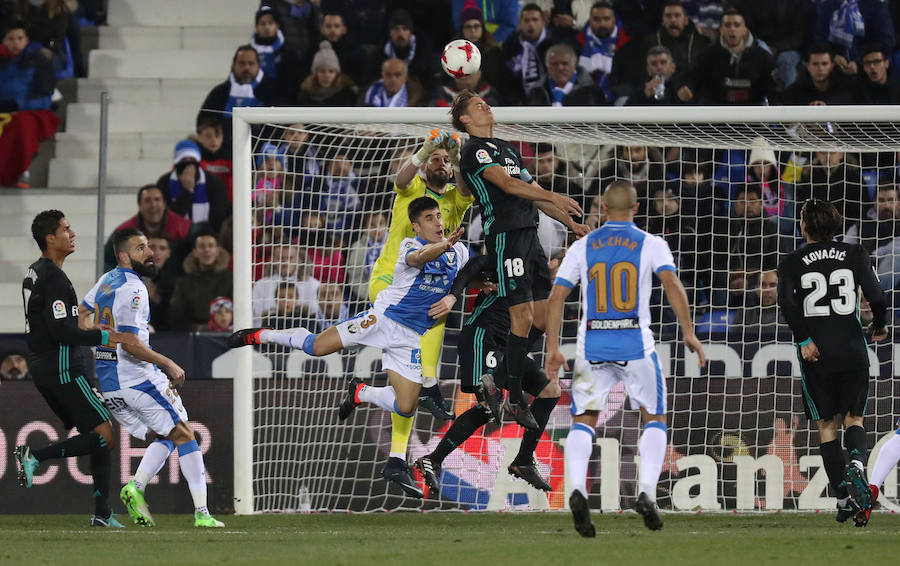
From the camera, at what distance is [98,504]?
9.28 metres

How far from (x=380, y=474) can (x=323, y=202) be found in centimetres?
280

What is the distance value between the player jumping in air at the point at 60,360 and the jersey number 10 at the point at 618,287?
11.1ft

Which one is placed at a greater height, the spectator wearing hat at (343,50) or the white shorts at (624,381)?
the spectator wearing hat at (343,50)

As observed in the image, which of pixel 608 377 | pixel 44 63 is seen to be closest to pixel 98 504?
pixel 608 377

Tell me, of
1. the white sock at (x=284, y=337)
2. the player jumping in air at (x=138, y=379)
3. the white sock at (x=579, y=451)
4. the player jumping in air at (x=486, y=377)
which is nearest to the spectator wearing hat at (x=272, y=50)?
the white sock at (x=284, y=337)

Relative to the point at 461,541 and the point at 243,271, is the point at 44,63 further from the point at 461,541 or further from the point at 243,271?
the point at 461,541

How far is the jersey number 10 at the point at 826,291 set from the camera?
8.63 metres

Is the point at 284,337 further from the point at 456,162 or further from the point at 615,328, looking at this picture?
the point at 615,328

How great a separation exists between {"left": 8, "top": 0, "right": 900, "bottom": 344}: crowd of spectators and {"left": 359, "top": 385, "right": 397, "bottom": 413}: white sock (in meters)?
1.64

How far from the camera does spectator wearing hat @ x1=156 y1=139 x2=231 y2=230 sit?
44.4 feet

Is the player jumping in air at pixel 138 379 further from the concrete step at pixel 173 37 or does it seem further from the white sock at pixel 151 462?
the concrete step at pixel 173 37

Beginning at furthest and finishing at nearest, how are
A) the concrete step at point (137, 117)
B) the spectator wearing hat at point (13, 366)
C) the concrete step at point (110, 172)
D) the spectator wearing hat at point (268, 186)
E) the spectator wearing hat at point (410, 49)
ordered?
the concrete step at point (137, 117) < the concrete step at point (110, 172) < the spectator wearing hat at point (410, 49) < the spectator wearing hat at point (268, 186) < the spectator wearing hat at point (13, 366)

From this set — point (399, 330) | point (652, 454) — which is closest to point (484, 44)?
point (399, 330)

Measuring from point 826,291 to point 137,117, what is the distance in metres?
9.54
